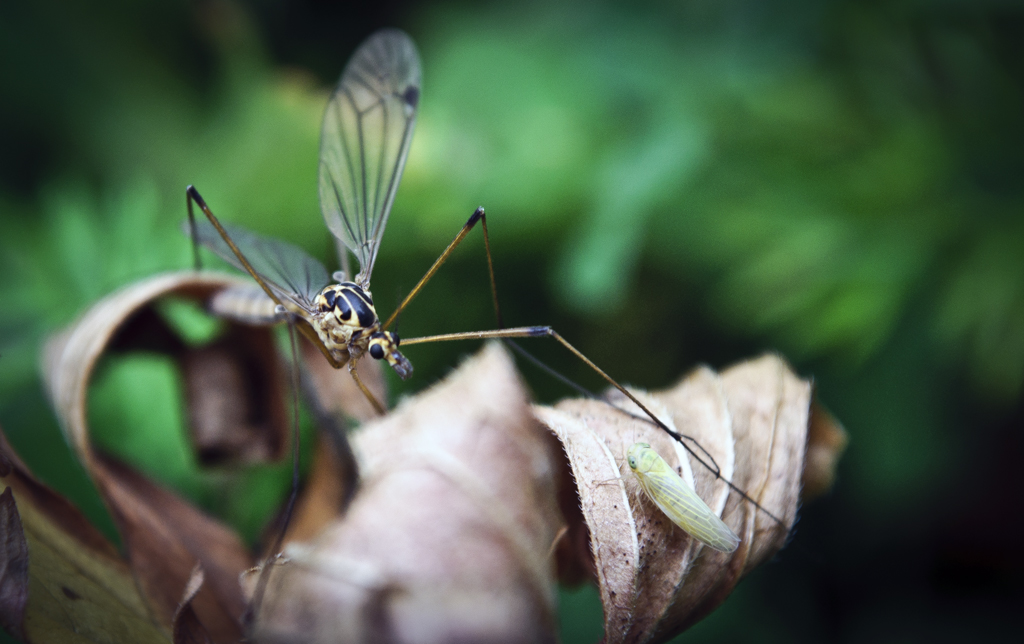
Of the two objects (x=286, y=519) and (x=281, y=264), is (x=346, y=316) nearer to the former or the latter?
(x=281, y=264)

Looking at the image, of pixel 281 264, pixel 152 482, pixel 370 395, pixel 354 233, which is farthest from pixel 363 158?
pixel 152 482

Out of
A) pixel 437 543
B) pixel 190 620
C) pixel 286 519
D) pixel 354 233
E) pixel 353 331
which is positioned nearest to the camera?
pixel 437 543

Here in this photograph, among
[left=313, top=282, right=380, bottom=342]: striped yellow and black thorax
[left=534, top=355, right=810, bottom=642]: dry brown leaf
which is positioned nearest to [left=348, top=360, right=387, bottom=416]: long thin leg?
[left=313, top=282, right=380, bottom=342]: striped yellow and black thorax

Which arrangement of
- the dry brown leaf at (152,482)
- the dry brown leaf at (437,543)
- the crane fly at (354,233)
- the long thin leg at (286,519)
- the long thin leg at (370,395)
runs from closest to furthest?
1. the dry brown leaf at (437,543)
2. the long thin leg at (286,519)
3. the dry brown leaf at (152,482)
4. the long thin leg at (370,395)
5. the crane fly at (354,233)

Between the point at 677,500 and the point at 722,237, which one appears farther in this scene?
the point at 722,237

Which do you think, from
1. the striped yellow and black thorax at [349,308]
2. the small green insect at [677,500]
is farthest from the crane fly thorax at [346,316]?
the small green insect at [677,500]

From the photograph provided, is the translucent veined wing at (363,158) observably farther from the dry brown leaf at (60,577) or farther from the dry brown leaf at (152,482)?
the dry brown leaf at (60,577)

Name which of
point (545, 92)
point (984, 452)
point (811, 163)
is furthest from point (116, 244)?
point (984, 452)

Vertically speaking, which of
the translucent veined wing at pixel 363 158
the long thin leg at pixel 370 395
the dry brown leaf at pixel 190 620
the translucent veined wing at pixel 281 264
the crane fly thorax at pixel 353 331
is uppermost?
the translucent veined wing at pixel 363 158
